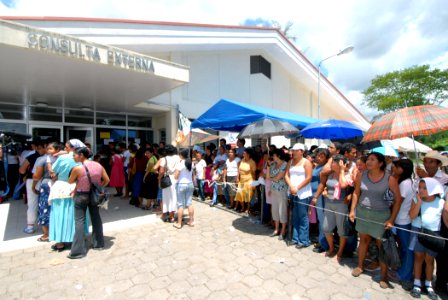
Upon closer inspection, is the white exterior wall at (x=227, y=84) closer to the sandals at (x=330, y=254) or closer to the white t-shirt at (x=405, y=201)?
the sandals at (x=330, y=254)

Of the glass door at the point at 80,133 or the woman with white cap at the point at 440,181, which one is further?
the glass door at the point at 80,133

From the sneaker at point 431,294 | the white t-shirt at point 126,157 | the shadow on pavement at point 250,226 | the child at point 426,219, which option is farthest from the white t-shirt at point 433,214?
the white t-shirt at point 126,157

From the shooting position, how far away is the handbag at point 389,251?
2809mm

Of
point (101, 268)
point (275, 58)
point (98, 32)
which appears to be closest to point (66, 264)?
point (101, 268)

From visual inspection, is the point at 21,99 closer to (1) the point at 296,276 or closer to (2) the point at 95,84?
(2) the point at 95,84

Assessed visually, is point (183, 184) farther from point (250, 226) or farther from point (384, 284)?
point (384, 284)

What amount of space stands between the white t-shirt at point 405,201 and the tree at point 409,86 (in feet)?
83.5

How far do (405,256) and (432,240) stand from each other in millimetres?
451

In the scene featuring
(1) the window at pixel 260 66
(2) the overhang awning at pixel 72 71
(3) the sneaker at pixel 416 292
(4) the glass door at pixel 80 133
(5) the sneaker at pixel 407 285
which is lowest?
(5) the sneaker at pixel 407 285

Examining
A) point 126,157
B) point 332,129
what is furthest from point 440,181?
point 126,157

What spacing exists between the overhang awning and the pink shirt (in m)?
1.95

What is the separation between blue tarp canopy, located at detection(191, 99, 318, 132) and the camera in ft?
19.3

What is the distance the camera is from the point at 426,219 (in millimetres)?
2742

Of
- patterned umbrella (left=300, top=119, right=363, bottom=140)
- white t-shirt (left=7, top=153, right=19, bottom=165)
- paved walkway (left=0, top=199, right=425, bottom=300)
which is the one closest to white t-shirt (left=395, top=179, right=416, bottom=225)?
paved walkway (left=0, top=199, right=425, bottom=300)
